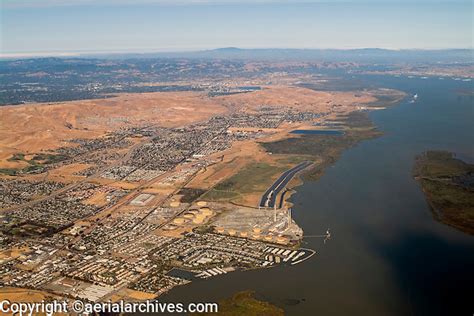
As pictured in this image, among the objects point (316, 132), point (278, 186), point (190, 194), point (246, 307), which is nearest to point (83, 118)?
point (316, 132)

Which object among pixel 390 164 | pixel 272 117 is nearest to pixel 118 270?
pixel 390 164

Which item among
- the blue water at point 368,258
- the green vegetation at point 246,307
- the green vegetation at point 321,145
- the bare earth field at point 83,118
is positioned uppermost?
the bare earth field at point 83,118

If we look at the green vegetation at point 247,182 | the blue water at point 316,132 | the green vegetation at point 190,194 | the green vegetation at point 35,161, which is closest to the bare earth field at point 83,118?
the green vegetation at point 35,161

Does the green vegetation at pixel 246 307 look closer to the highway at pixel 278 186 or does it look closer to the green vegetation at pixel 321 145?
the highway at pixel 278 186

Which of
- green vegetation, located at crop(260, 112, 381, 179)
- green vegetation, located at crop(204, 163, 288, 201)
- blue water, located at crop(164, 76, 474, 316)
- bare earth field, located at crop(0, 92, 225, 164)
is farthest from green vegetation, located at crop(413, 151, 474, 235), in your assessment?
bare earth field, located at crop(0, 92, 225, 164)

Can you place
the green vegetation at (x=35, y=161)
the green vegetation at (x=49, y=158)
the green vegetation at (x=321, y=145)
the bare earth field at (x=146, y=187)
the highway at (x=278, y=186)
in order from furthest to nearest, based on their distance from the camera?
the green vegetation at (x=49, y=158) < the green vegetation at (x=321, y=145) < the green vegetation at (x=35, y=161) < the highway at (x=278, y=186) < the bare earth field at (x=146, y=187)

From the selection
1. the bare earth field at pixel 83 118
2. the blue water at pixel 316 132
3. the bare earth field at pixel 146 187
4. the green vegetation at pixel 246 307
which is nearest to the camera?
the green vegetation at pixel 246 307
